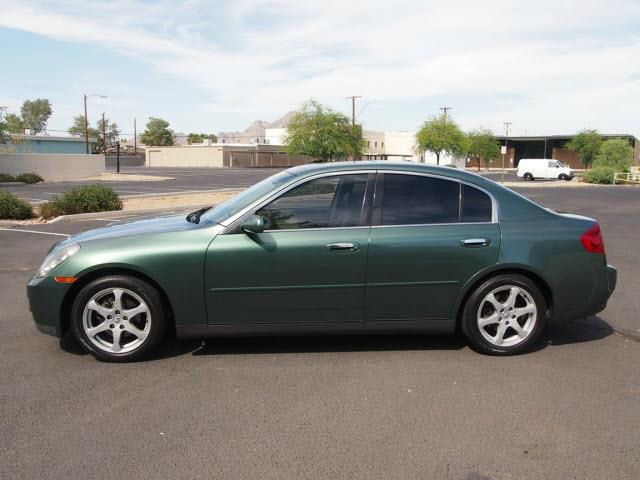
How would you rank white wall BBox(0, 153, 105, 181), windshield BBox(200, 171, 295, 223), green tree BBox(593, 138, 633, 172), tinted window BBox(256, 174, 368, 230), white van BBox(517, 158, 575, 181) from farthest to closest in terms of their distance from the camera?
white van BBox(517, 158, 575, 181)
green tree BBox(593, 138, 633, 172)
white wall BBox(0, 153, 105, 181)
windshield BBox(200, 171, 295, 223)
tinted window BBox(256, 174, 368, 230)

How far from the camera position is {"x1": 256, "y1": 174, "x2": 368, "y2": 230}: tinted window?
4.73m

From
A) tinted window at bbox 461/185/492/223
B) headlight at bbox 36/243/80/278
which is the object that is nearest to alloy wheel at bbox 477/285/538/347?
tinted window at bbox 461/185/492/223

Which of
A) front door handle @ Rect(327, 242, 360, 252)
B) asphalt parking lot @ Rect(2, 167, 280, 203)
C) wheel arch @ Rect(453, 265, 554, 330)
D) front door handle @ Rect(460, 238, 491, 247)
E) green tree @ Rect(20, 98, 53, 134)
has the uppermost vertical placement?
green tree @ Rect(20, 98, 53, 134)

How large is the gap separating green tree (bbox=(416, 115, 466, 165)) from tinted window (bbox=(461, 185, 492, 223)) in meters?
64.1

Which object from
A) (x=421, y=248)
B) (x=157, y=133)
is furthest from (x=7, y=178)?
(x=157, y=133)

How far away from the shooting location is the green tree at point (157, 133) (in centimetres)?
13438

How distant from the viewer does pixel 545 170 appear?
170 ft

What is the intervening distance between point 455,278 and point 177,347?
2.42 m

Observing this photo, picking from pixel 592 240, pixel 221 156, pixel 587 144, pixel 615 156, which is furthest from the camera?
pixel 221 156

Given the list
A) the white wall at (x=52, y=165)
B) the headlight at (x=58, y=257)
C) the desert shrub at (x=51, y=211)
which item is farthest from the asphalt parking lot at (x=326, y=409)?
the white wall at (x=52, y=165)

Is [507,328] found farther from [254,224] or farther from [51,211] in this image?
[51,211]

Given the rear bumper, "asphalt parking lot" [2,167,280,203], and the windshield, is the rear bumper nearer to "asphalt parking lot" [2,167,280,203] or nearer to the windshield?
the windshield

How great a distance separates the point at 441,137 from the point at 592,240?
64.3 meters

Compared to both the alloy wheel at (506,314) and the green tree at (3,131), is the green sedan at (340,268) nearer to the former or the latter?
the alloy wheel at (506,314)
